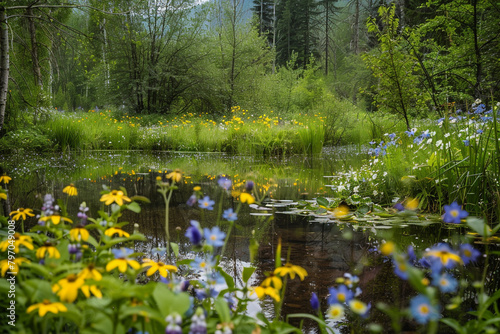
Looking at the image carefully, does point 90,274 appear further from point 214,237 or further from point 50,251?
point 214,237

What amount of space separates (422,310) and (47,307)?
680mm

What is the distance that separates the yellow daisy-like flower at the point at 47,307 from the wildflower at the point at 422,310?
2.11ft

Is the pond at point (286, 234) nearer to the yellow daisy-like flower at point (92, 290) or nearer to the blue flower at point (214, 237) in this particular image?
the blue flower at point (214, 237)

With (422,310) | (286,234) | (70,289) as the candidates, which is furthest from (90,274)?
(286,234)

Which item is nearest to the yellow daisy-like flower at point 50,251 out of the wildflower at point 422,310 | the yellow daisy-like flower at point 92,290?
the yellow daisy-like flower at point 92,290

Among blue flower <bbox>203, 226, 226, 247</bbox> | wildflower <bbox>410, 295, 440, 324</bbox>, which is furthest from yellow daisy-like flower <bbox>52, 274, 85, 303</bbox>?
wildflower <bbox>410, 295, 440, 324</bbox>

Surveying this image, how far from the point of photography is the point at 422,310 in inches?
20.2

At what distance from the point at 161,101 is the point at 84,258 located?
1566cm

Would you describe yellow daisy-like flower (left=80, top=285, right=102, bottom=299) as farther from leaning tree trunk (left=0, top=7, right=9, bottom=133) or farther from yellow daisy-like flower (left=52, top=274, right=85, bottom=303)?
leaning tree trunk (left=0, top=7, right=9, bottom=133)

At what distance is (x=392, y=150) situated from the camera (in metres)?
3.88

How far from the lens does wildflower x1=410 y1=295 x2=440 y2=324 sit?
0.50 meters

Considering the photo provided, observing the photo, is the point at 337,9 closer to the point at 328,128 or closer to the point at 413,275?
the point at 328,128

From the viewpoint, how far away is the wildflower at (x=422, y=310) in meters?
0.50

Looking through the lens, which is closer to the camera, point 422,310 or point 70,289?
point 422,310
